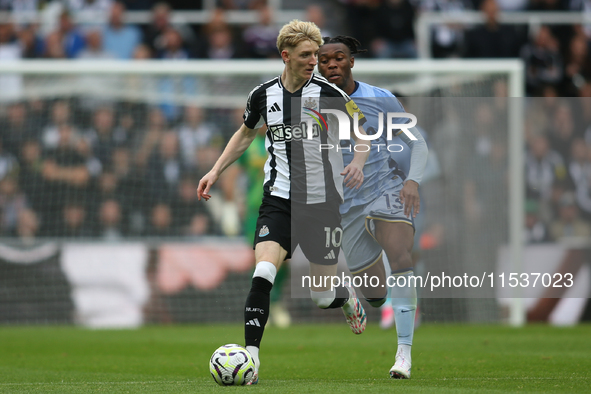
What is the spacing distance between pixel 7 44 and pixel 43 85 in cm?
183

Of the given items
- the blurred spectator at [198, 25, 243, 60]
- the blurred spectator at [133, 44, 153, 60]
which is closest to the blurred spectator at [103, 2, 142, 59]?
the blurred spectator at [133, 44, 153, 60]

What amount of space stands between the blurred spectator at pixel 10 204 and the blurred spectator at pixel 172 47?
3.09 meters

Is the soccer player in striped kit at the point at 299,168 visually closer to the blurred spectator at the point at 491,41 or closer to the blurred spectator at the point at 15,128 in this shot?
the blurred spectator at the point at 15,128

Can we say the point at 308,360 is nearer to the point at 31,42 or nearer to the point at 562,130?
the point at 562,130

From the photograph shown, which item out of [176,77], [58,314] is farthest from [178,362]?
[176,77]

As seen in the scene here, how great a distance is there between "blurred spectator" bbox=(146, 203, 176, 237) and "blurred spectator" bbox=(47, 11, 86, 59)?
9.68ft

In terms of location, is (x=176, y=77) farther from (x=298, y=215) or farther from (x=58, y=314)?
(x=298, y=215)

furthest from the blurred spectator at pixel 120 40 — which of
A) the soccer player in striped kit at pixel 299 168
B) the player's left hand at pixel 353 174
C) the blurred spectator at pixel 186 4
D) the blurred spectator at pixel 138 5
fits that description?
the player's left hand at pixel 353 174

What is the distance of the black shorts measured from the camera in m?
5.62

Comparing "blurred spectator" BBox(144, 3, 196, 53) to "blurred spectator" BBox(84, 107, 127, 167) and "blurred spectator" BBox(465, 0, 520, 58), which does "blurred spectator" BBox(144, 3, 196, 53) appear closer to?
"blurred spectator" BBox(84, 107, 127, 167)

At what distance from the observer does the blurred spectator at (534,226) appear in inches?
458

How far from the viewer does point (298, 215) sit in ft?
18.7

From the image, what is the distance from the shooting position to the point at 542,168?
11930mm

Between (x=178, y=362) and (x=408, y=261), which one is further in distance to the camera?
(x=178, y=362)
